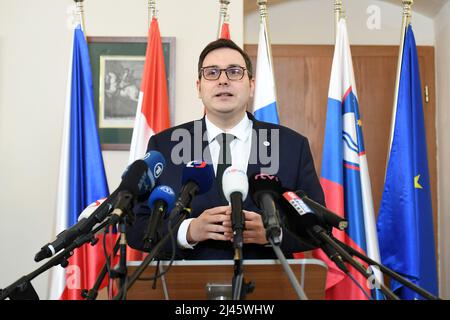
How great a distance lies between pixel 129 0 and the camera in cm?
357

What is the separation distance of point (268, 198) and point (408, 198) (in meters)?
2.14

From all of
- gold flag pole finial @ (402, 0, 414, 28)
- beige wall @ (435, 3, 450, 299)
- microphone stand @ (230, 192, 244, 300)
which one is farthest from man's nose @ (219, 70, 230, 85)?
beige wall @ (435, 3, 450, 299)

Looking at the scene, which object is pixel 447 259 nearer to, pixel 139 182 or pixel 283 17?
pixel 283 17

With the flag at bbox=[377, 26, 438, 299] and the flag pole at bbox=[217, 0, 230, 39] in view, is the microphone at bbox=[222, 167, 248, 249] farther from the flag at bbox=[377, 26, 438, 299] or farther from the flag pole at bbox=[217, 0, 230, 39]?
the flag pole at bbox=[217, 0, 230, 39]

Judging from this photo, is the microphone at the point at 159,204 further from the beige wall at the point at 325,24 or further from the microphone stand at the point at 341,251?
the beige wall at the point at 325,24

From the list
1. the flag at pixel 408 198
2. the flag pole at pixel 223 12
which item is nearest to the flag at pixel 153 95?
the flag pole at pixel 223 12

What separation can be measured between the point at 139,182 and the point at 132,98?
94.0 inches

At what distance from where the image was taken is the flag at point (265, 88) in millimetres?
3252

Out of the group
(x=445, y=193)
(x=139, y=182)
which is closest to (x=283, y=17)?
(x=445, y=193)

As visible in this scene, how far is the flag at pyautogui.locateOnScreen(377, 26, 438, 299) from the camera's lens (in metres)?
3.06

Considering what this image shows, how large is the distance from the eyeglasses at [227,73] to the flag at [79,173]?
3.95 feet

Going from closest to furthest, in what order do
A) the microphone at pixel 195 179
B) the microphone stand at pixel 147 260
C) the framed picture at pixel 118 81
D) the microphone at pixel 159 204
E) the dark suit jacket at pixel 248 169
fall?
the microphone stand at pixel 147 260
the microphone at pixel 159 204
the microphone at pixel 195 179
the dark suit jacket at pixel 248 169
the framed picture at pixel 118 81

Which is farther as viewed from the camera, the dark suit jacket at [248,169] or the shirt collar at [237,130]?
the shirt collar at [237,130]

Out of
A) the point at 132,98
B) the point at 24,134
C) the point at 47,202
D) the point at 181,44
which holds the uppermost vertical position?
the point at 181,44
